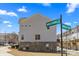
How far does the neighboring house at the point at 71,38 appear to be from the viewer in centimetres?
1044

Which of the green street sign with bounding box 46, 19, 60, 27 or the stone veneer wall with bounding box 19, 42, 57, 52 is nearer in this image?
the green street sign with bounding box 46, 19, 60, 27

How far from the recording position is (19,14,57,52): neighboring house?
10461 millimetres

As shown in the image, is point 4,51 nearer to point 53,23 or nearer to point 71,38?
point 53,23

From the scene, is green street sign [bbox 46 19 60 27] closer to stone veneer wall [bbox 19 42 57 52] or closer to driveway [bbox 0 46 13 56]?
stone veneer wall [bbox 19 42 57 52]

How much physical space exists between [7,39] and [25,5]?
1043 mm

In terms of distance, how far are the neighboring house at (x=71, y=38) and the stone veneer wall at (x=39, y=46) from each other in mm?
311

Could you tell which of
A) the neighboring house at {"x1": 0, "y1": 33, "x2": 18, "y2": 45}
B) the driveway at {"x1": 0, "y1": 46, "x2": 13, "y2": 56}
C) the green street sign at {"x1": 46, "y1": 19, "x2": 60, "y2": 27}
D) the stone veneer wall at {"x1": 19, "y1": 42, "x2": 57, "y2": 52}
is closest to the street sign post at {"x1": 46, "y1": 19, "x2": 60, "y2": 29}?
the green street sign at {"x1": 46, "y1": 19, "x2": 60, "y2": 27}

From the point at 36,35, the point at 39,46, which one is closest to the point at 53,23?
the point at 36,35

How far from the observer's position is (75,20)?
409 inches

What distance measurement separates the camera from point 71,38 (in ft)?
34.8

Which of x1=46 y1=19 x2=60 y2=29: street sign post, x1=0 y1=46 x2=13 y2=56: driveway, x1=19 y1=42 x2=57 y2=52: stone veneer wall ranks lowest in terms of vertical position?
x1=0 y1=46 x2=13 y2=56: driveway

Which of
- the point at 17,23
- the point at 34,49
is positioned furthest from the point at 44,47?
the point at 17,23

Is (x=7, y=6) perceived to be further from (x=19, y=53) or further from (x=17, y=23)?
(x=19, y=53)

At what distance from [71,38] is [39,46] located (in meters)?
0.86
